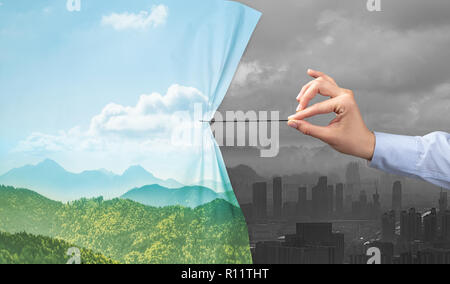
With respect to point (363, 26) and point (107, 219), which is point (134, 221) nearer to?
point (107, 219)

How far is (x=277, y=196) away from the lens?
1.52 m

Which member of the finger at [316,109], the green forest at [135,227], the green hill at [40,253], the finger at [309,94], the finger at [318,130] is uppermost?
the finger at [309,94]

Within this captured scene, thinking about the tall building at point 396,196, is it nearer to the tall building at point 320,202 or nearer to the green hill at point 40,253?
the tall building at point 320,202

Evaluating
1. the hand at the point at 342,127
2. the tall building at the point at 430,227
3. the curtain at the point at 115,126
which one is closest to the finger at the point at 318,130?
the hand at the point at 342,127

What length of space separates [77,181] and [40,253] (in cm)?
29

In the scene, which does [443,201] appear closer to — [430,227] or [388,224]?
[430,227]

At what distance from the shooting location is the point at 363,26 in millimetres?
1439

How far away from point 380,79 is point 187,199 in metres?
0.84

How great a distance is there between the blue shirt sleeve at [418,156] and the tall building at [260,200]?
82cm

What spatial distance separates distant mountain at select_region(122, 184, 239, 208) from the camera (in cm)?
143

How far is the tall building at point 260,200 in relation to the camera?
4.92 feet

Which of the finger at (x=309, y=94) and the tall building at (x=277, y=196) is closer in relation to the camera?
the finger at (x=309, y=94)

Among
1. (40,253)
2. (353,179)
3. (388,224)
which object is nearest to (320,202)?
(353,179)
